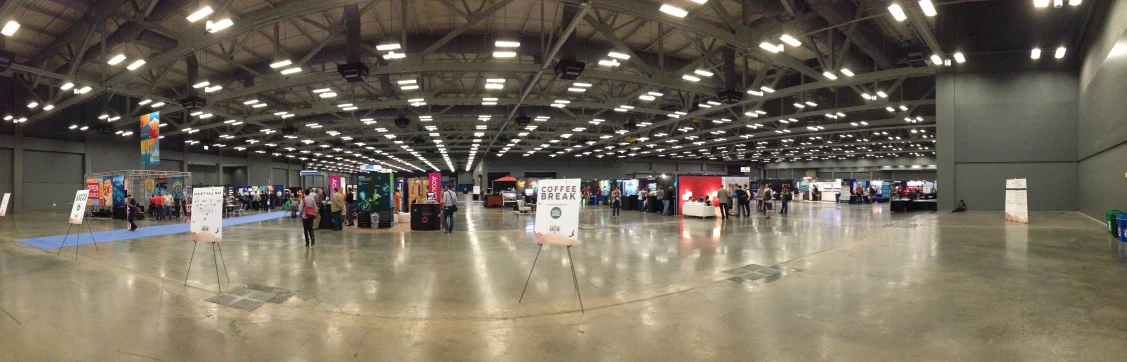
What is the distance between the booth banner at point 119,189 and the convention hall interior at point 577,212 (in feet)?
0.42

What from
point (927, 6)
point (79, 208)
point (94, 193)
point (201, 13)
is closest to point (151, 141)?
point (79, 208)

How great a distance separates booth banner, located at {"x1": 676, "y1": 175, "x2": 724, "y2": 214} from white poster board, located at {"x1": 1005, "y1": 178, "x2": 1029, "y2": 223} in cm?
949

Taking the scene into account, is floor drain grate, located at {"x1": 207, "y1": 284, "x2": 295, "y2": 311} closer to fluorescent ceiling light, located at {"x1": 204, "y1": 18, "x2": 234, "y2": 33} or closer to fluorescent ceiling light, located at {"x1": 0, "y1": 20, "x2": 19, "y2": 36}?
fluorescent ceiling light, located at {"x1": 204, "y1": 18, "x2": 234, "y2": 33}

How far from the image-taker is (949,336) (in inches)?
156

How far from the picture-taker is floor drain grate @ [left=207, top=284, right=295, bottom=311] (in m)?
5.36

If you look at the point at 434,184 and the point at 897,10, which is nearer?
the point at 897,10

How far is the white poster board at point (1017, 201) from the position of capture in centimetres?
1320

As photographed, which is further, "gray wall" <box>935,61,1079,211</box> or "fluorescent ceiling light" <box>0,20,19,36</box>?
"gray wall" <box>935,61,1079,211</box>

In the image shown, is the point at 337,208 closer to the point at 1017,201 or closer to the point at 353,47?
the point at 353,47

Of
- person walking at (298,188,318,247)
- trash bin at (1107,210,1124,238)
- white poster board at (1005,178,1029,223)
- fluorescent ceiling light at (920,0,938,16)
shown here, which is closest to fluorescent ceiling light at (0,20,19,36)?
person walking at (298,188,318,247)

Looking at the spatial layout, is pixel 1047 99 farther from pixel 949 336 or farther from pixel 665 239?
pixel 949 336

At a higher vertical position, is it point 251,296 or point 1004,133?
point 1004,133

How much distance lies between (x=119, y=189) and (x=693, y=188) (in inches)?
1012

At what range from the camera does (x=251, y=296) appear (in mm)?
5688
